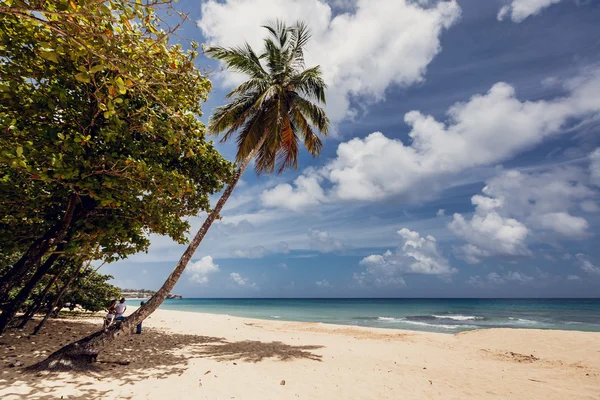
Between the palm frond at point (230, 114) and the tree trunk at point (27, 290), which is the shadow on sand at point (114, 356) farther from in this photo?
the palm frond at point (230, 114)

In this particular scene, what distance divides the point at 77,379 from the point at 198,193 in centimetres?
621

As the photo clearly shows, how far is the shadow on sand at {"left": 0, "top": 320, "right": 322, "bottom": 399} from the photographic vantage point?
620 cm

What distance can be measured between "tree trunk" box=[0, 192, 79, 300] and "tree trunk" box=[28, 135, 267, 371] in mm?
2196

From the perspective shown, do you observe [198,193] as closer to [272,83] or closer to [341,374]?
[272,83]

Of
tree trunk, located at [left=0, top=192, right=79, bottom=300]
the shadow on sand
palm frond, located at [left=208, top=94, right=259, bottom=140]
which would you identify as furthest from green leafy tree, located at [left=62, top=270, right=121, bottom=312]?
palm frond, located at [left=208, top=94, right=259, bottom=140]

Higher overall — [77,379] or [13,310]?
[13,310]

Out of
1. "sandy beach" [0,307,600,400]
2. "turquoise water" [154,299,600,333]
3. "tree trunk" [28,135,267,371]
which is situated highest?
"tree trunk" [28,135,267,371]

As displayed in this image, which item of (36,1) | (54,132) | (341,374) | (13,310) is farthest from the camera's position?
(13,310)

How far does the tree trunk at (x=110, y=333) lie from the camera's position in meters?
7.36

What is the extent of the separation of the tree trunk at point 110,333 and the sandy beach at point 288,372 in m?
0.44

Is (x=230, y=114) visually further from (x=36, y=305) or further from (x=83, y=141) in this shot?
(x=36, y=305)

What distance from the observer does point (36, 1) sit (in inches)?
114

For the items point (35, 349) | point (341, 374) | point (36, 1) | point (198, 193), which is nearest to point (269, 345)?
point (341, 374)

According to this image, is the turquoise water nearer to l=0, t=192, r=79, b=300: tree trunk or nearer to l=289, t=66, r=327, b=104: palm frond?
l=289, t=66, r=327, b=104: palm frond
